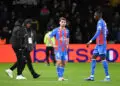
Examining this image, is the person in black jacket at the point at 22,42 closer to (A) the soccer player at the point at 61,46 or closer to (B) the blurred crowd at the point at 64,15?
(A) the soccer player at the point at 61,46

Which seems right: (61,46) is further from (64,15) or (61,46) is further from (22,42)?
(64,15)

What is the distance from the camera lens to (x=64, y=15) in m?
33.0

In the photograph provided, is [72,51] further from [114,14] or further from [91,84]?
[91,84]

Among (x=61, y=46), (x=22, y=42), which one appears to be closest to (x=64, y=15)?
(x=22, y=42)

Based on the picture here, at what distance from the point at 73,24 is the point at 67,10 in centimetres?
121

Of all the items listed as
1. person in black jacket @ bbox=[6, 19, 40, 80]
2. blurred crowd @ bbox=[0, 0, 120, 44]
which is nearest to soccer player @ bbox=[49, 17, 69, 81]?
person in black jacket @ bbox=[6, 19, 40, 80]

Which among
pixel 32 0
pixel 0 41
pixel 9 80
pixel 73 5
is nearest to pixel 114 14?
pixel 73 5

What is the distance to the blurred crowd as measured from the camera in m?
32.3

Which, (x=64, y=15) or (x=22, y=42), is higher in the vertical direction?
(x=64, y=15)

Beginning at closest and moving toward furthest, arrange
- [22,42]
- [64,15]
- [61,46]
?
[61,46], [22,42], [64,15]

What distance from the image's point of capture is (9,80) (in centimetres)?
1920

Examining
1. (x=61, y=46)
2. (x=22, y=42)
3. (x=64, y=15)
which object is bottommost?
(x=61, y=46)

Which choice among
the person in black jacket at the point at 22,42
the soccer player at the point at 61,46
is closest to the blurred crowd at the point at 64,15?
the person in black jacket at the point at 22,42

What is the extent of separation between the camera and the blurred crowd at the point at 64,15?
106 ft
